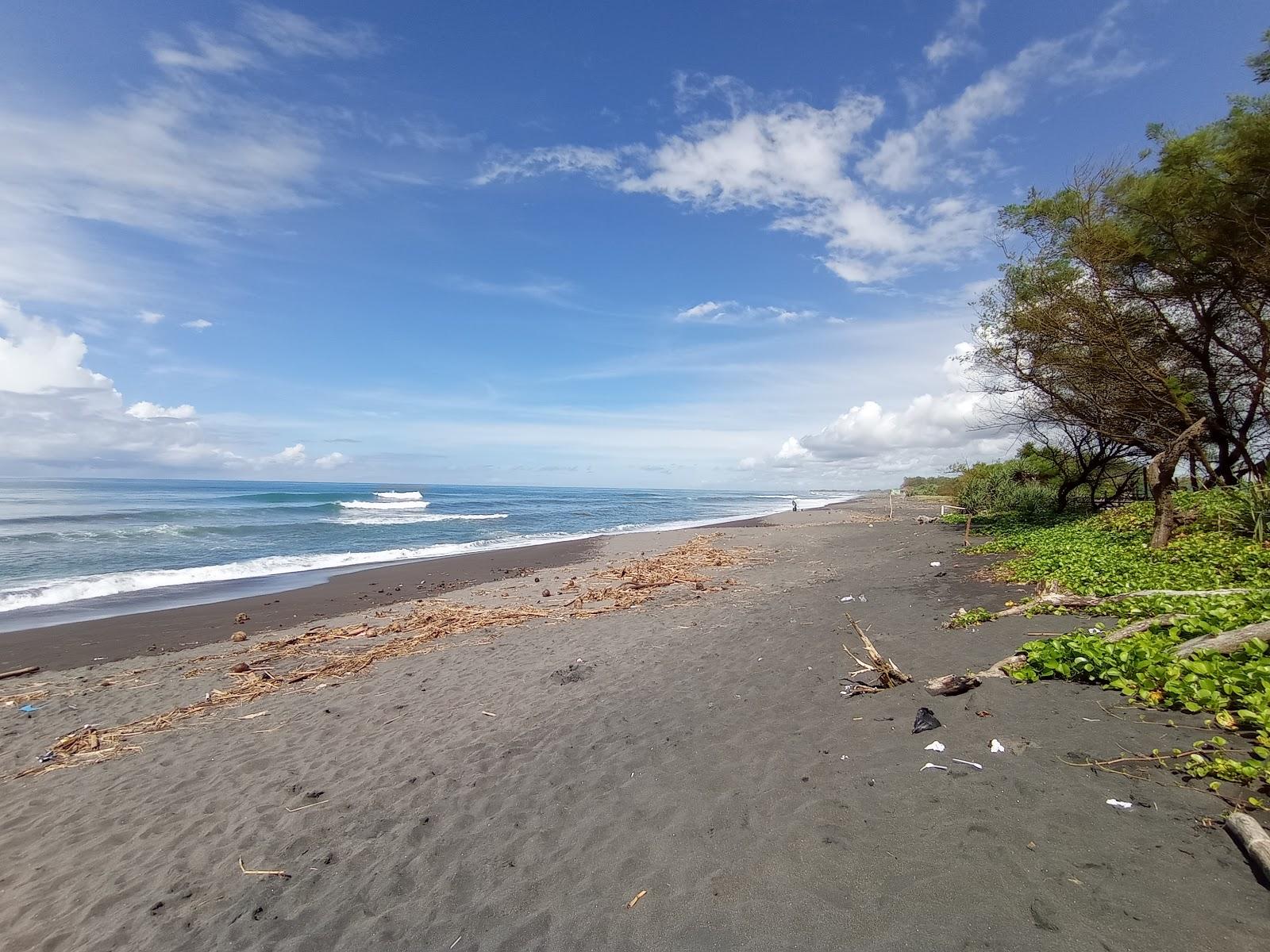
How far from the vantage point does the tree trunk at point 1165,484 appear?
977 cm

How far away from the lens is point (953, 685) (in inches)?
205

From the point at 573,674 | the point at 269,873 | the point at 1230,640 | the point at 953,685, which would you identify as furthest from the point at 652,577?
the point at 269,873

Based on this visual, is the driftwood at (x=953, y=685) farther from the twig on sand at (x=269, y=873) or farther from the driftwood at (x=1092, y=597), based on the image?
the twig on sand at (x=269, y=873)

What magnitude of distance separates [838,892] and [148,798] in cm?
563

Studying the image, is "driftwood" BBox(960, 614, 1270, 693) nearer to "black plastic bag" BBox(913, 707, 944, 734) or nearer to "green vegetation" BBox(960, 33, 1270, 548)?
"black plastic bag" BBox(913, 707, 944, 734)

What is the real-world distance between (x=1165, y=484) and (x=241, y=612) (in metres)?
18.4

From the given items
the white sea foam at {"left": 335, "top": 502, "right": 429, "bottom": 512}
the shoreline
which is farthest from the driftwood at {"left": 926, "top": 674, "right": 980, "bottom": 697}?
the white sea foam at {"left": 335, "top": 502, "right": 429, "bottom": 512}

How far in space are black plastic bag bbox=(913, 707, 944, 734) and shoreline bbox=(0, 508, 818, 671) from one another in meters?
11.4

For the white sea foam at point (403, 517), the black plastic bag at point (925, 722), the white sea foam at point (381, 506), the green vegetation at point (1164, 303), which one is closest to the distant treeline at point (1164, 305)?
the green vegetation at point (1164, 303)

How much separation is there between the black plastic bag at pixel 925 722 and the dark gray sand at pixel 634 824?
3.2 inches

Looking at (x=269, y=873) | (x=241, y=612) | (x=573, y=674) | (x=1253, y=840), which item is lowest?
(x=241, y=612)

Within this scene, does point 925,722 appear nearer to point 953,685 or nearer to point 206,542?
point 953,685

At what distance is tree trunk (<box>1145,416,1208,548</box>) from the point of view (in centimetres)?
977

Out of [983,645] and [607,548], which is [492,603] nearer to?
[983,645]
